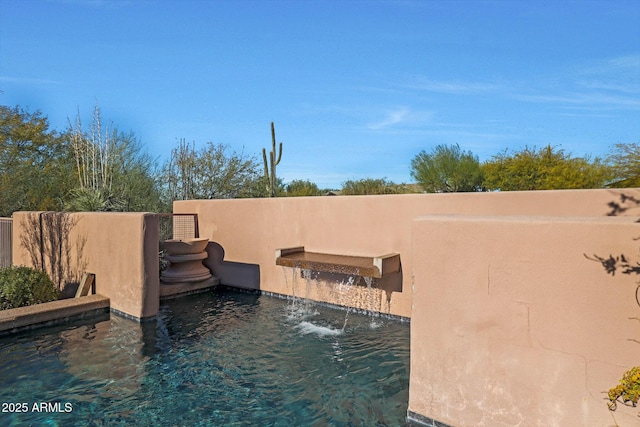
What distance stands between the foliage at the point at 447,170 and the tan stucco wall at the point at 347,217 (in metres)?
12.4

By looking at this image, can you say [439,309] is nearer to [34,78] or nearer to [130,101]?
[130,101]

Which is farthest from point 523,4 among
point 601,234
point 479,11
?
point 601,234

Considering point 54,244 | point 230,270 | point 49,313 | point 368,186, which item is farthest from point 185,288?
point 368,186

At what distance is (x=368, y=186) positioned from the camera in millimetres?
23016

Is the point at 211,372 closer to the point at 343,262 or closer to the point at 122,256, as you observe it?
the point at 343,262

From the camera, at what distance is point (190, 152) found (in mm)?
13461

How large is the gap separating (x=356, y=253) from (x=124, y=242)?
404 cm

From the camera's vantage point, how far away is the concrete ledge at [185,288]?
7930 millimetres

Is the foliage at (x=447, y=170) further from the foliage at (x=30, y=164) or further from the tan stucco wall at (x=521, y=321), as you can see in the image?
the tan stucco wall at (x=521, y=321)

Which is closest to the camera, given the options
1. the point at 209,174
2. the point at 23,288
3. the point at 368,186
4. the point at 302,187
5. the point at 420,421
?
the point at 420,421

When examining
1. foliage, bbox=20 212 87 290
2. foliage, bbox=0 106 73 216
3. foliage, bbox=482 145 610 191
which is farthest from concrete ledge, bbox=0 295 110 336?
foliage, bbox=482 145 610 191

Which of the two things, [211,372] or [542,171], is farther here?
[542,171]

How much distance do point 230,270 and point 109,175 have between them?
411 centimetres

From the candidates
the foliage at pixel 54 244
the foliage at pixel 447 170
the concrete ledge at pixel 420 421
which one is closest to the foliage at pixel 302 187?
the foliage at pixel 447 170
